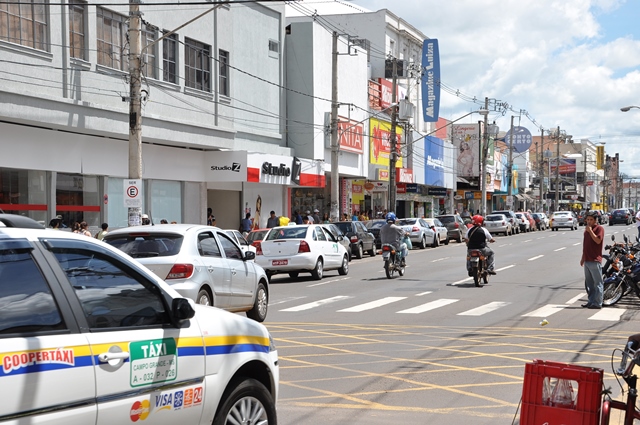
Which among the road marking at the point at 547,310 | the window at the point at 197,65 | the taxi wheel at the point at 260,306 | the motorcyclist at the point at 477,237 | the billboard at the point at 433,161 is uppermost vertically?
the window at the point at 197,65

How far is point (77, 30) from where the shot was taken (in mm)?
26234

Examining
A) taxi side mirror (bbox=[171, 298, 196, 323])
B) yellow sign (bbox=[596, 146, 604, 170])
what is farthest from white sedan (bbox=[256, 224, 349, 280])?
yellow sign (bbox=[596, 146, 604, 170])

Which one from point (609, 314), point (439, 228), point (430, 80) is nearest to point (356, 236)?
point (439, 228)

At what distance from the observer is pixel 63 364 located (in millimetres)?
4352

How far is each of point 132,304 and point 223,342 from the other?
2.39 feet

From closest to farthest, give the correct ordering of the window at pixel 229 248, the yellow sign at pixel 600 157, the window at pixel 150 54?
1. the window at pixel 229 248
2. the window at pixel 150 54
3. the yellow sign at pixel 600 157

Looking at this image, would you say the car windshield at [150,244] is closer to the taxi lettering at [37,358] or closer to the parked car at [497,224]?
the taxi lettering at [37,358]

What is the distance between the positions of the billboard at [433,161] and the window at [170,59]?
37.2m

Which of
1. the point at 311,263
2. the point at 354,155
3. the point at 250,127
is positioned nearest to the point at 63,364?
the point at 311,263

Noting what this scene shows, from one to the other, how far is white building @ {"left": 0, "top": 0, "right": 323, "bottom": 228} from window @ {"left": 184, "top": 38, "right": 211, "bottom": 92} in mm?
45

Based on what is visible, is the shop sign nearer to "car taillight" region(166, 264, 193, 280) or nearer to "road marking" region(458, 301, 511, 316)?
"road marking" region(458, 301, 511, 316)

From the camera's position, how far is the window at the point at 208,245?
46.2 feet

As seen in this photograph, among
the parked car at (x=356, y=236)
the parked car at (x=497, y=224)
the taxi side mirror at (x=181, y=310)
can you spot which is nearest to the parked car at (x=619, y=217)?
the parked car at (x=497, y=224)

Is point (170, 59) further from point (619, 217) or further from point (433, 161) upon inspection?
point (619, 217)
